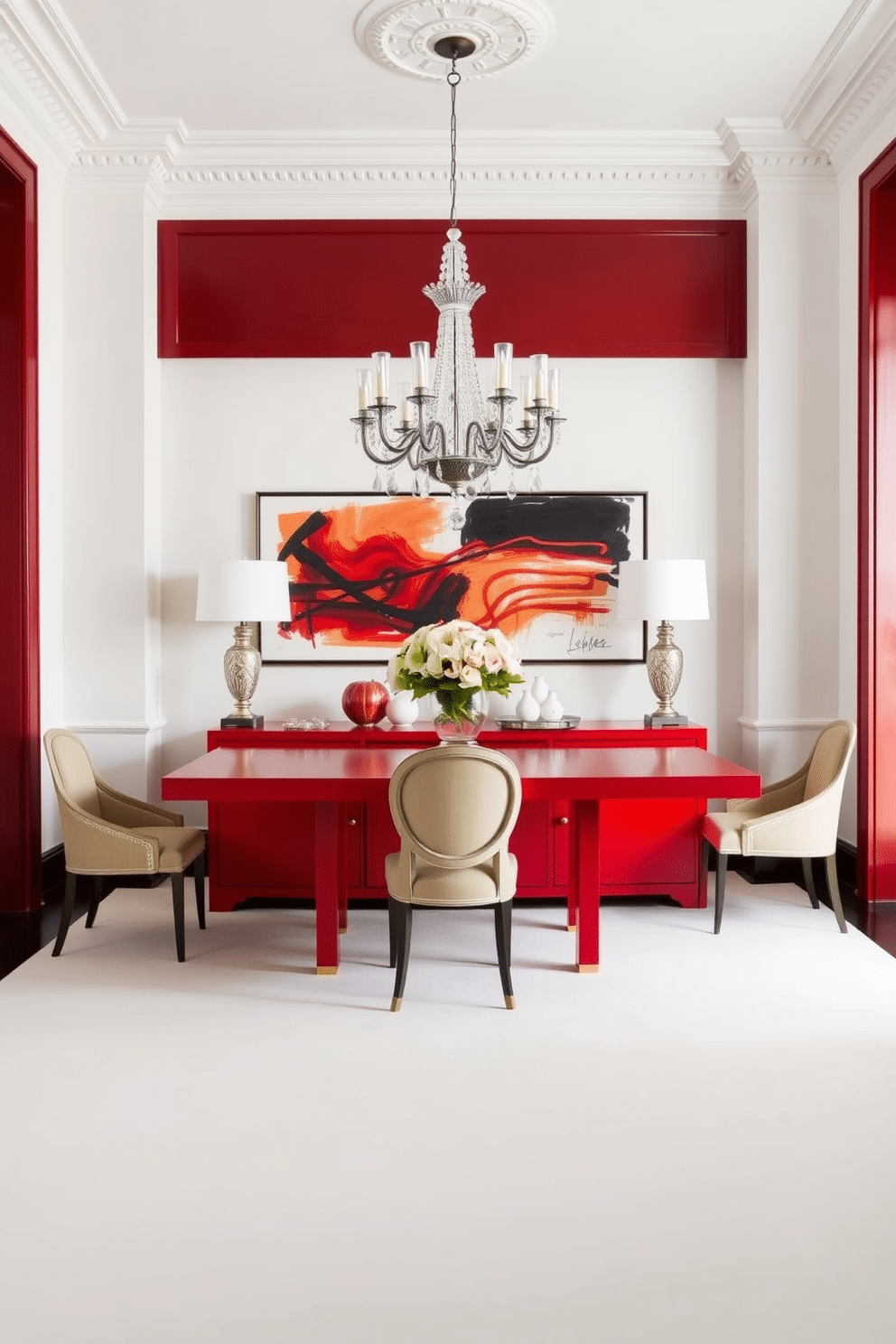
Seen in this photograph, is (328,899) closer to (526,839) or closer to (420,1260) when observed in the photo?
(526,839)

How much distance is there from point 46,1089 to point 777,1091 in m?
1.97

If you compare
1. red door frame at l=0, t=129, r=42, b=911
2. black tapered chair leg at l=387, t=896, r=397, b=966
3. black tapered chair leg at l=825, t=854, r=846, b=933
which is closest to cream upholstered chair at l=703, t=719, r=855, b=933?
black tapered chair leg at l=825, t=854, r=846, b=933

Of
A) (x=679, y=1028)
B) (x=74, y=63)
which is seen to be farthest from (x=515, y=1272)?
(x=74, y=63)

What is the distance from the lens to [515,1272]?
2.05 meters

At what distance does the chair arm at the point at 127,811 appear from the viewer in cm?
446

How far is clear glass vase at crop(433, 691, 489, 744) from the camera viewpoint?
152 inches

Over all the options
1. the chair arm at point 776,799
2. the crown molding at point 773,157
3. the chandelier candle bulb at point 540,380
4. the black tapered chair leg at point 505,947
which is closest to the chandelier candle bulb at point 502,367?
the chandelier candle bulb at point 540,380

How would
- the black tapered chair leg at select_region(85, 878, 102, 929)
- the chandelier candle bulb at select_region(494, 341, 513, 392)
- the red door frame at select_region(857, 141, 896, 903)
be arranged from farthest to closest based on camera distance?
the red door frame at select_region(857, 141, 896, 903) < the black tapered chair leg at select_region(85, 878, 102, 929) < the chandelier candle bulb at select_region(494, 341, 513, 392)

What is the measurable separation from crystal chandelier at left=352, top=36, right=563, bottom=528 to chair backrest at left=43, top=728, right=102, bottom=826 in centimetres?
165

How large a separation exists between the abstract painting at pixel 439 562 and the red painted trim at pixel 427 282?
0.78 meters

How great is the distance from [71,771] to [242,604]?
1107 mm

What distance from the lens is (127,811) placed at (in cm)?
446

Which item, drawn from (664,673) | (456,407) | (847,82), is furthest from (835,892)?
(847,82)

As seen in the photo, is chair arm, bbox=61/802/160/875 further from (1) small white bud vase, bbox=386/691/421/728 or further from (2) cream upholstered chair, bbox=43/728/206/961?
(1) small white bud vase, bbox=386/691/421/728
